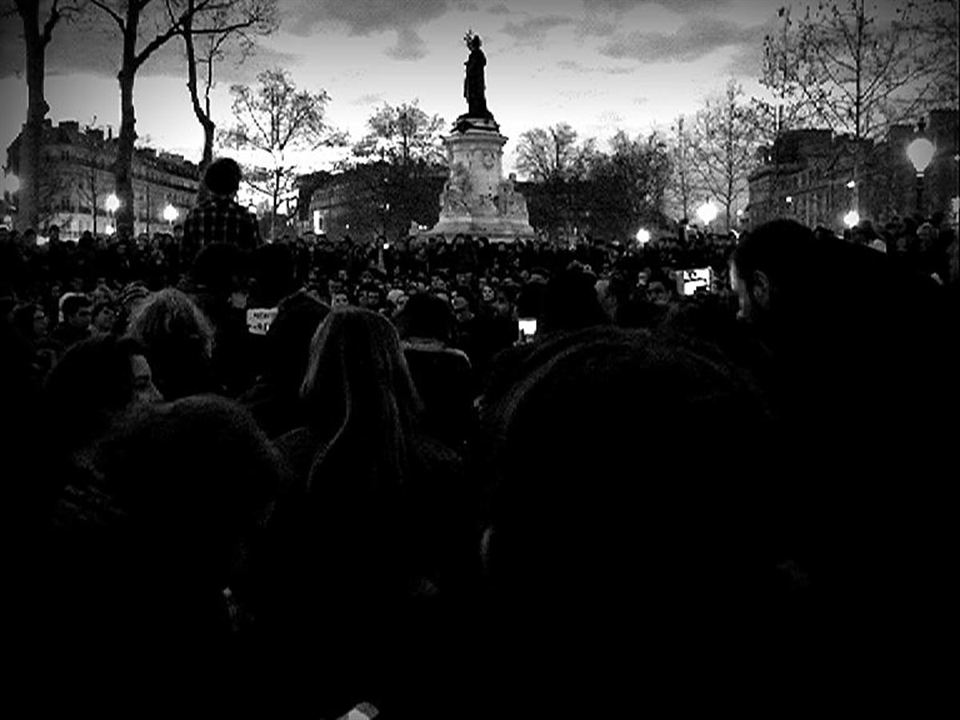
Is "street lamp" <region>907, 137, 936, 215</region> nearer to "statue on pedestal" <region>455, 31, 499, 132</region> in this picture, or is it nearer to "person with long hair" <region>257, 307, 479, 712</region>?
"person with long hair" <region>257, 307, 479, 712</region>

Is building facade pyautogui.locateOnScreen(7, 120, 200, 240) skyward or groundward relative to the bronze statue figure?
skyward

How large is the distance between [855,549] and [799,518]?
167 millimetres

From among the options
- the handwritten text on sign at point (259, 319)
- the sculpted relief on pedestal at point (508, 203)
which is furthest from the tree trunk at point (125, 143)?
the handwritten text on sign at point (259, 319)

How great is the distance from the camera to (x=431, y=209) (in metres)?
80.7

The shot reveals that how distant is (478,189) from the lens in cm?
4128

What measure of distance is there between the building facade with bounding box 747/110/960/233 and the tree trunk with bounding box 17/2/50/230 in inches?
696

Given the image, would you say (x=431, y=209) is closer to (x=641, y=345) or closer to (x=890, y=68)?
(x=890, y=68)

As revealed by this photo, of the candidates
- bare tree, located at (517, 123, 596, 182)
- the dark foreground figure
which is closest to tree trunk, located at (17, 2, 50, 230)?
the dark foreground figure

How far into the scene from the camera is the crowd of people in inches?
47.7

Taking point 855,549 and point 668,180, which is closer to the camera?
point 855,549

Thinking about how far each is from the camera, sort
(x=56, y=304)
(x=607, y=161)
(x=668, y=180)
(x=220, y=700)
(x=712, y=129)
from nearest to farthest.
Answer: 1. (x=220, y=700)
2. (x=56, y=304)
3. (x=712, y=129)
4. (x=668, y=180)
5. (x=607, y=161)

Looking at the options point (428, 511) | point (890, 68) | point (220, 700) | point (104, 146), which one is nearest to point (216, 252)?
point (428, 511)

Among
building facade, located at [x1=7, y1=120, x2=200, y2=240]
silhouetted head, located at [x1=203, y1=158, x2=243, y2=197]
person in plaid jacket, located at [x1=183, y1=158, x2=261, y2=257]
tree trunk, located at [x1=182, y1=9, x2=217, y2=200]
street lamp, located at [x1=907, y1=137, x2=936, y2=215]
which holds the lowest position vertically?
person in plaid jacket, located at [x1=183, y1=158, x2=261, y2=257]

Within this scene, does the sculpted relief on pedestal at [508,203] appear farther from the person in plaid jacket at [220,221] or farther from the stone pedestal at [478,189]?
the person in plaid jacket at [220,221]
